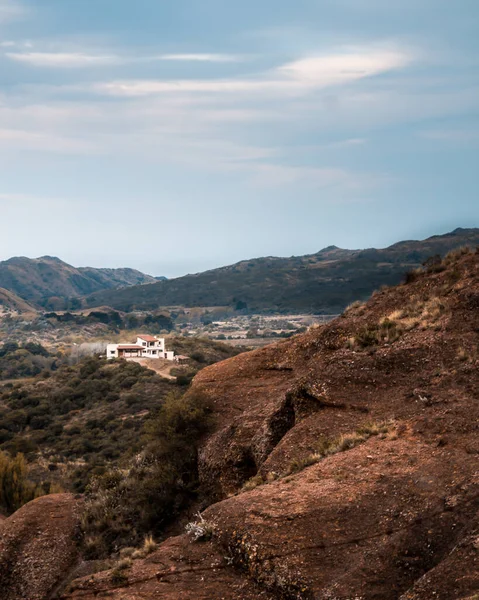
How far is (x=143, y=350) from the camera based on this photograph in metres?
79.3

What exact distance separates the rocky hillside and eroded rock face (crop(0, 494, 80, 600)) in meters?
4.17

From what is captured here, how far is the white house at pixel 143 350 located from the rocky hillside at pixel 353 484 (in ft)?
195

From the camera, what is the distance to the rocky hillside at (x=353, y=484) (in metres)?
9.60

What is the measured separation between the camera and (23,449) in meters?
40.9

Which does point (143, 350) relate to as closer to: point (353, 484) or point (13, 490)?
point (13, 490)

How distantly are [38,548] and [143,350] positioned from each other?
6324 cm

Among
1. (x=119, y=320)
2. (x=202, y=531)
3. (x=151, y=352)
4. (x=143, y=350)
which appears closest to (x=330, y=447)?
(x=202, y=531)

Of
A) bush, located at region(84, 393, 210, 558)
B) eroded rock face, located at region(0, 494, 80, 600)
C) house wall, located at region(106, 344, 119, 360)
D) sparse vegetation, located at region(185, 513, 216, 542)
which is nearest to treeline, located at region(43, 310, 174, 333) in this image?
house wall, located at region(106, 344, 119, 360)

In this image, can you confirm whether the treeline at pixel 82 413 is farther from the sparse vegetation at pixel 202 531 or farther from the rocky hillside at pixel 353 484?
the sparse vegetation at pixel 202 531

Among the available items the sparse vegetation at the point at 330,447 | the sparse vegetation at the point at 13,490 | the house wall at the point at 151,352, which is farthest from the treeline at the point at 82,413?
the sparse vegetation at the point at 330,447

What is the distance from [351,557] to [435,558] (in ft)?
4.44

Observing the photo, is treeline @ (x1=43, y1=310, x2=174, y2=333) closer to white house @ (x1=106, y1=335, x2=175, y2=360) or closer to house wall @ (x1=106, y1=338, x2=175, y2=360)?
white house @ (x1=106, y1=335, x2=175, y2=360)

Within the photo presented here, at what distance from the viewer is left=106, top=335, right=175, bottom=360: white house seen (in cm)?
7700

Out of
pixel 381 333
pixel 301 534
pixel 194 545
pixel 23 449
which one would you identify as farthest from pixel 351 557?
pixel 23 449
